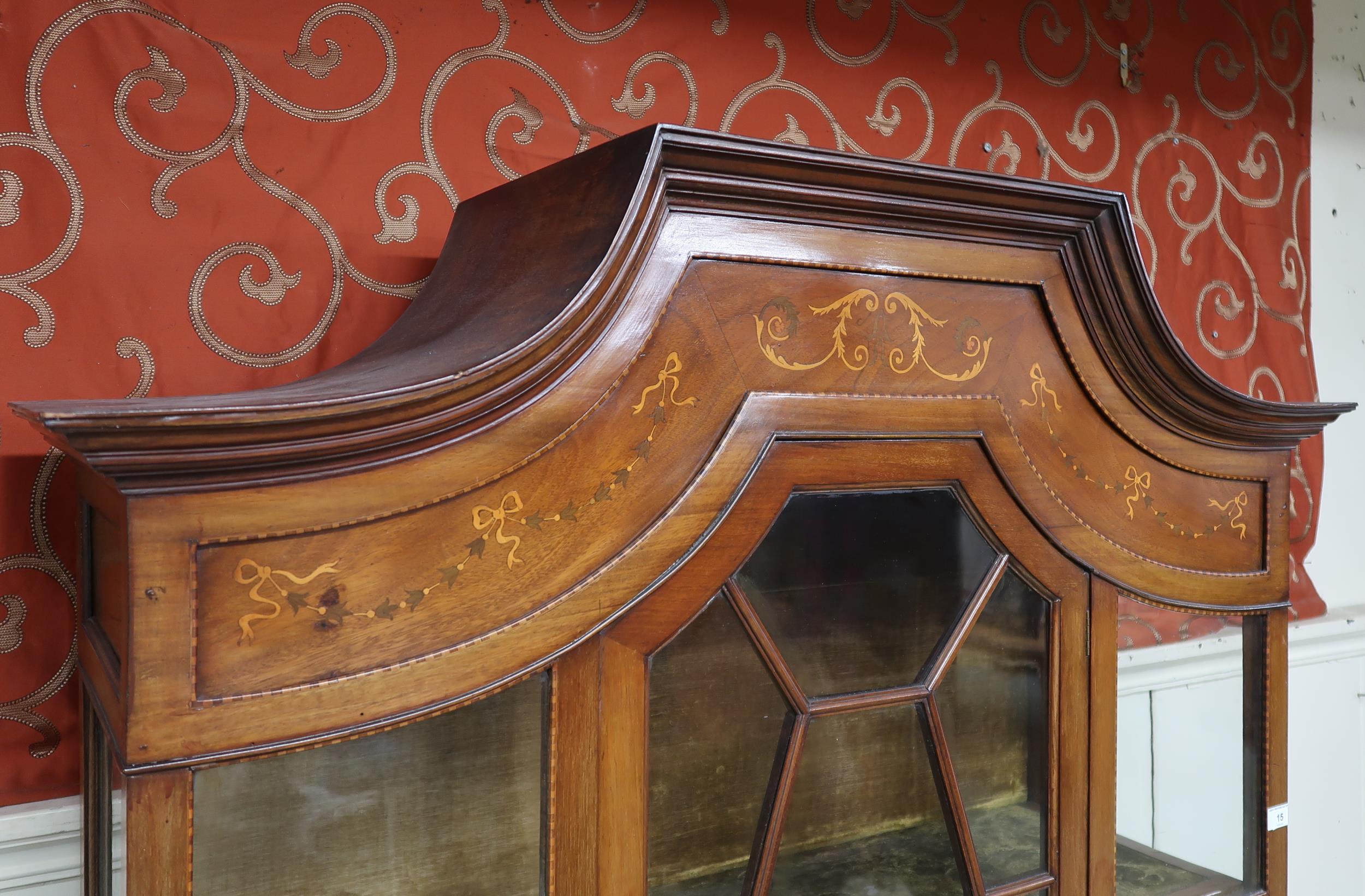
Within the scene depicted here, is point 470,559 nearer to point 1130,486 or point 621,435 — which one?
point 621,435

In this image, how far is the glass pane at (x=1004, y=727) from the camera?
2.27ft

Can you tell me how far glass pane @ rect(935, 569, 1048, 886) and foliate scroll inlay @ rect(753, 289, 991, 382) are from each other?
17cm

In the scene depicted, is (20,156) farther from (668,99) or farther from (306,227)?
(668,99)

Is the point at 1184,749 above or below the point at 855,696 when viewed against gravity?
below

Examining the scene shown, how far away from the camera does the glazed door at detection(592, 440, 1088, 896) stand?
60 centimetres

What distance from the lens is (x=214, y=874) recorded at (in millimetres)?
487

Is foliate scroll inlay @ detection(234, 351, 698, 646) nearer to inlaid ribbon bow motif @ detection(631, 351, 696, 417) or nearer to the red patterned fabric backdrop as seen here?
inlaid ribbon bow motif @ detection(631, 351, 696, 417)

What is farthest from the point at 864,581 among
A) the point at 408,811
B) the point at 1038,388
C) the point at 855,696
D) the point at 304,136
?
the point at 304,136

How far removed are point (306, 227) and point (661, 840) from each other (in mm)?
586

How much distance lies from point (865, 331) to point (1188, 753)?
0.56 meters

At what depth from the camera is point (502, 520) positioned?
0.53 meters

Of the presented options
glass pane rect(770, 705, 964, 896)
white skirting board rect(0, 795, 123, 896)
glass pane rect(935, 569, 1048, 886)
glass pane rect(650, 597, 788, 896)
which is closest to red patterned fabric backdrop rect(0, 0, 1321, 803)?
white skirting board rect(0, 795, 123, 896)

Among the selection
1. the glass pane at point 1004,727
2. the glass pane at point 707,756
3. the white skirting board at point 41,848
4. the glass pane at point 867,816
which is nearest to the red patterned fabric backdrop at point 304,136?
the white skirting board at point 41,848

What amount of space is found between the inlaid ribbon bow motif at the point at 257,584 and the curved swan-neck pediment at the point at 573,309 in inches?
1.6
